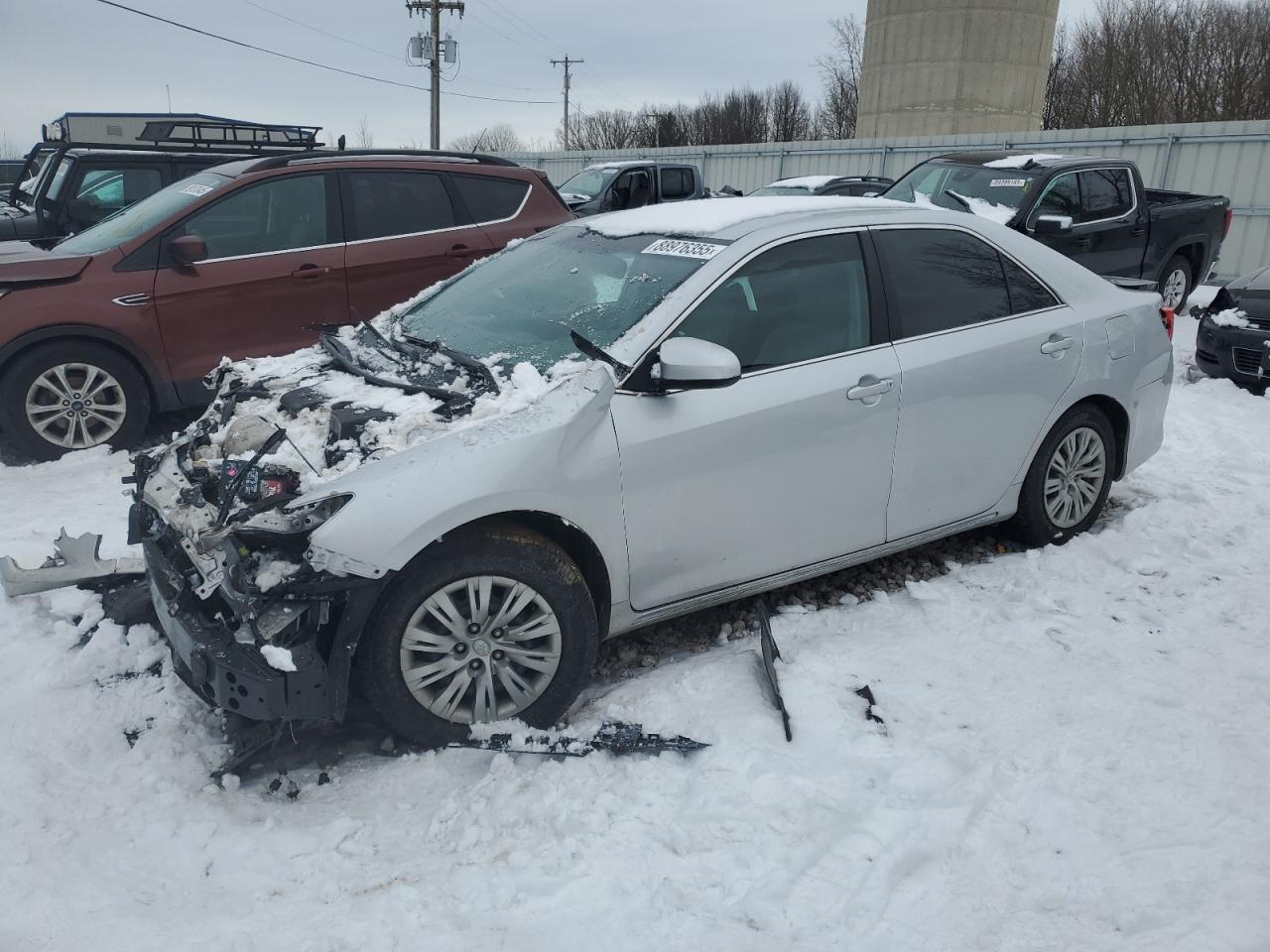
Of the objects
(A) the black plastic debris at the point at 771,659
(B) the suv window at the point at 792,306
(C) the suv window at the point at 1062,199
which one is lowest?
(A) the black plastic debris at the point at 771,659

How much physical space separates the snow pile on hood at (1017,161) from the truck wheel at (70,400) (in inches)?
331

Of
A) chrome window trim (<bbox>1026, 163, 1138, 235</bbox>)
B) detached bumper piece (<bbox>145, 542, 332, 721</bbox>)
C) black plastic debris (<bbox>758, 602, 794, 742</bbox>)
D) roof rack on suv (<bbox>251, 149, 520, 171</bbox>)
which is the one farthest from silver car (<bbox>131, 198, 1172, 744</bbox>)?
chrome window trim (<bbox>1026, 163, 1138, 235</bbox>)

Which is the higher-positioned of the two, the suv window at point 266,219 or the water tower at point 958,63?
the water tower at point 958,63

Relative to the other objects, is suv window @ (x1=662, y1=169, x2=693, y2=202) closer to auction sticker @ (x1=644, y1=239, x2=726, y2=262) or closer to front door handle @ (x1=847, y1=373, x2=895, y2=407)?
auction sticker @ (x1=644, y1=239, x2=726, y2=262)

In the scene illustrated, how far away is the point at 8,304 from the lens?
5.65m

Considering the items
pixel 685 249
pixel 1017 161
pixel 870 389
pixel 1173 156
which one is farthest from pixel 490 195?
pixel 1173 156

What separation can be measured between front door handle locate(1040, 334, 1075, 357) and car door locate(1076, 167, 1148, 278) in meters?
5.98

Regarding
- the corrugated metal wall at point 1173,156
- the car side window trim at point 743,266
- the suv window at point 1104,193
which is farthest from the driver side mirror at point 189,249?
the corrugated metal wall at point 1173,156

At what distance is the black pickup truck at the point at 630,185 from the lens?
1470 centimetres

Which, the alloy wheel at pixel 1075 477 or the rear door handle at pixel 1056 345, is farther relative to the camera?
the alloy wheel at pixel 1075 477

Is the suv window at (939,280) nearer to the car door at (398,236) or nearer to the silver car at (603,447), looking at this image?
the silver car at (603,447)

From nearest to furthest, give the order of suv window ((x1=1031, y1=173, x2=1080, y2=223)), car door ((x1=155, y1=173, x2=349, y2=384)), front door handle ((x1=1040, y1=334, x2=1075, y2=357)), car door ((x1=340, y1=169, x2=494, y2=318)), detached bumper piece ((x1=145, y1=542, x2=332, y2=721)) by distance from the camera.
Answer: detached bumper piece ((x1=145, y1=542, x2=332, y2=721)) < front door handle ((x1=1040, y1=334, x2=1075, y2=357)) < car door ((x1=155, y1=173, x2=349, y2=384)) < car door ((x1=340, y1=169, x2=494, y2=318)) < suv window ((x1=1031, y1=173, x2=1080, y2=223))

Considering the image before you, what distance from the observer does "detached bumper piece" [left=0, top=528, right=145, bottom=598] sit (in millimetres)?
3828

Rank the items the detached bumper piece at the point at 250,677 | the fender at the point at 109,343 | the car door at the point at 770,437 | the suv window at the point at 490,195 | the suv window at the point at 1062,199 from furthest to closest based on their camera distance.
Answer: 1. the suv window at the point at 1062,199
2. the suv window at the point at 490,195
3. the fender at the point at 109,343
4. the car door at the point at 770,437
5. the detached bumper piece at the point at 250,677
